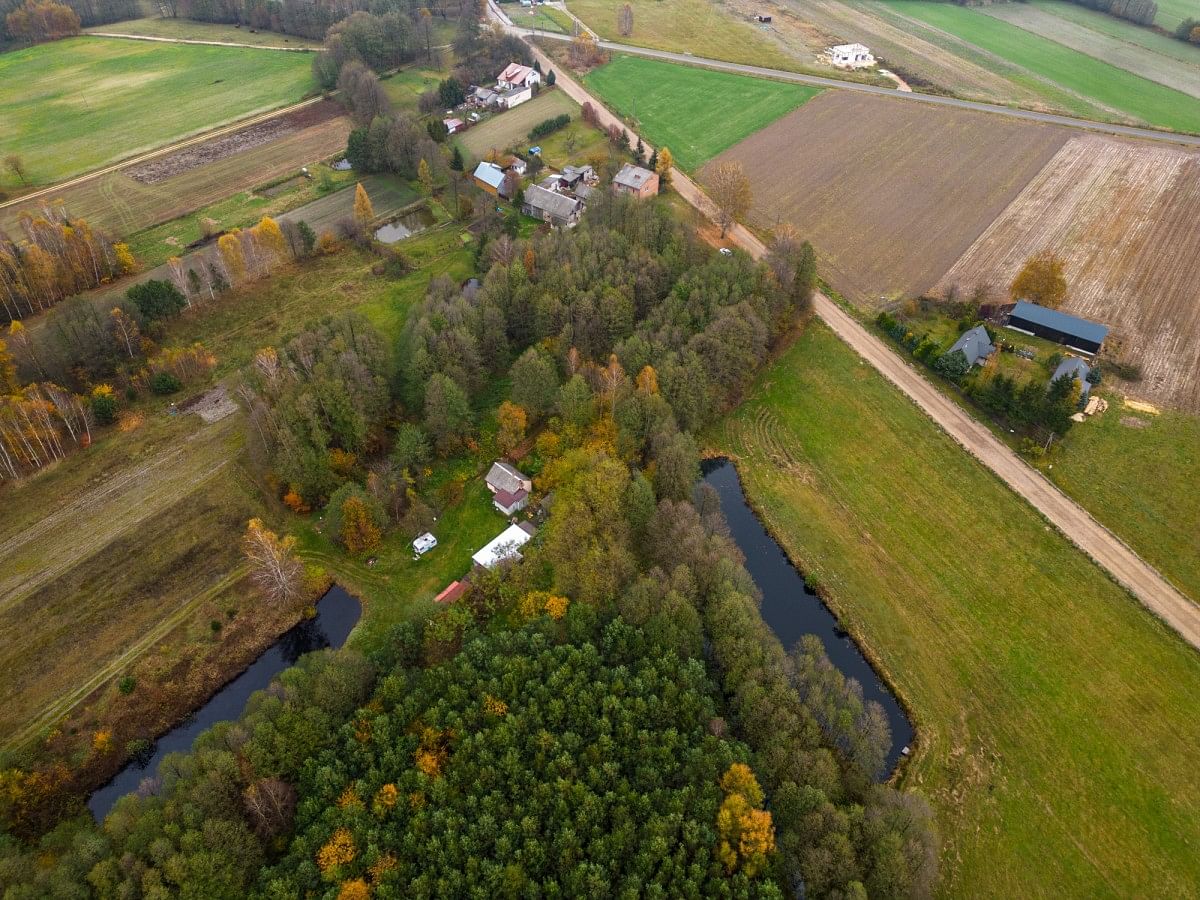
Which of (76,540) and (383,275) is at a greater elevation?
(383,275)

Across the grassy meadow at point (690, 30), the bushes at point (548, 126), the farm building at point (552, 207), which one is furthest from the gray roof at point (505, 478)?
the grassy meadow at point (690, 30)

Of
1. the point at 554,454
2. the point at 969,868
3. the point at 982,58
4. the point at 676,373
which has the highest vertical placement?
the point at 982,58

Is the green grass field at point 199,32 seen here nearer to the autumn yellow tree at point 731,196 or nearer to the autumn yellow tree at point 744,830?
the autumn yellow tree at point 731,196

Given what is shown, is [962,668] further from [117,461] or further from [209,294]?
[209,294]

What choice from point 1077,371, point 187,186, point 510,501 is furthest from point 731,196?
point 187,186

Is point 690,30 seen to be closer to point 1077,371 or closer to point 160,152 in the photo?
point 160,152

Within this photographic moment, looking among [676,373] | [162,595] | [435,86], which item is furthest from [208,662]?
[435,86]

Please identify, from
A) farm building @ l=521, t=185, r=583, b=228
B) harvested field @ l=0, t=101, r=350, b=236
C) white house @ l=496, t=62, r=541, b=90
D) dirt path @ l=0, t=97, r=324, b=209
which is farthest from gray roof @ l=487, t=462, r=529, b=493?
white house @ l=496, t=62, r=541, b=90
